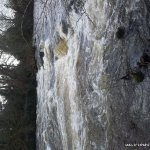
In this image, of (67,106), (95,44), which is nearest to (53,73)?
(67,106)

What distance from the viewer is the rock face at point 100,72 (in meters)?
6.28

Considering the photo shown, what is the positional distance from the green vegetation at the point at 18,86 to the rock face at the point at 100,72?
2.47 m

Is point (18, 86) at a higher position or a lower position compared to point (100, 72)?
higher

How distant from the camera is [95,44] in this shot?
7.48 m

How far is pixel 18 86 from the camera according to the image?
42.4ft

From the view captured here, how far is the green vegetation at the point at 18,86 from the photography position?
12500 mm

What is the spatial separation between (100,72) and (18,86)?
244 inches

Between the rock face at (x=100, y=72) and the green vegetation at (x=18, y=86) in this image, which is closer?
the rock face at (x=100, y=72)

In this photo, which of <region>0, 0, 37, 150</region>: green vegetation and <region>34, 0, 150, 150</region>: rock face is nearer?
<region>34, 0, 150, 150</region>: rock face

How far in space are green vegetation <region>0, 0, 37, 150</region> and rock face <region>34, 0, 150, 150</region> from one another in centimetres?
247

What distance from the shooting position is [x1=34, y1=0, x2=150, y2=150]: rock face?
6277 mm

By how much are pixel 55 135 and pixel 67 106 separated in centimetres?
158

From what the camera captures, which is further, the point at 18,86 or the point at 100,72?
the point at 18,86

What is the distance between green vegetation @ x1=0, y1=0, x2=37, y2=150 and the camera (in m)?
12.5
